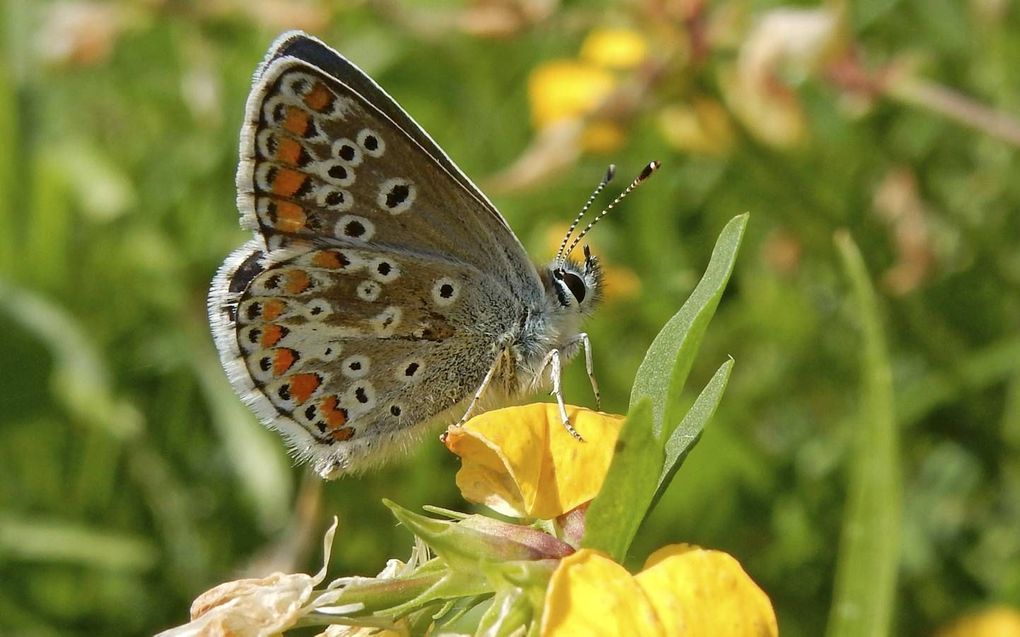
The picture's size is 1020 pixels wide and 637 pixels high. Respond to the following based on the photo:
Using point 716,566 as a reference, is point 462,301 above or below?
above

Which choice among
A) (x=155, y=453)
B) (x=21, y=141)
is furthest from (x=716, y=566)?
(x=21, y=141)

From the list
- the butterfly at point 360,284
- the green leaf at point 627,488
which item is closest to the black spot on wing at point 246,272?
the butterfly at point 360,284

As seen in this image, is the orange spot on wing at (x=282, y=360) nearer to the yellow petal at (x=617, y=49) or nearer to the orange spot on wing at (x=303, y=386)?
the orange spot on wing at (x=303, y=386)

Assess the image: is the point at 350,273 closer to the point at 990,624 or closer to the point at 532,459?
the point at 532,459

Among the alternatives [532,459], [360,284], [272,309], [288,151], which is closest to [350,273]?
[360,284]

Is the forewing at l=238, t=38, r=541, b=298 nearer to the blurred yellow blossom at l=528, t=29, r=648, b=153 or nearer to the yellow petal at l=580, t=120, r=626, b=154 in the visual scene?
the yellow petal at l=580, t=120, r=626, b=154

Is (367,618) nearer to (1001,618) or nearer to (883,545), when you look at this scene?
(883,545)

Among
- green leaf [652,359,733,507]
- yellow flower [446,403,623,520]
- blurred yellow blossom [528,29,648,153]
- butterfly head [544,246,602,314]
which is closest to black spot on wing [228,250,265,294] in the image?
butterfly head [544,246,602,314]
